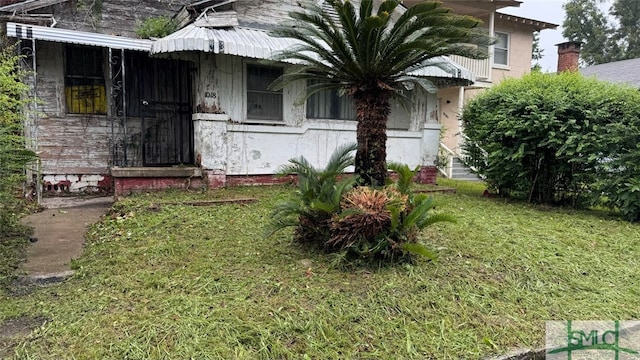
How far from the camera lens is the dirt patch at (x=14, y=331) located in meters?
2.80

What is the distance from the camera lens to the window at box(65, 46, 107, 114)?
8391 mm

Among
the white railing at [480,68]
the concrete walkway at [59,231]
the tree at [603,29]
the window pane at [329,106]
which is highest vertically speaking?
the tree at [603,29]

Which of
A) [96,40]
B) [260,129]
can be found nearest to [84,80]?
[96,40]

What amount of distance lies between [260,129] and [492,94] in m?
5.03

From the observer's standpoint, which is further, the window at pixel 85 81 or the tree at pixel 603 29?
the tree at pixel 603 29

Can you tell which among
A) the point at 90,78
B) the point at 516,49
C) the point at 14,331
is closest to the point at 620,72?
the point at 516,49

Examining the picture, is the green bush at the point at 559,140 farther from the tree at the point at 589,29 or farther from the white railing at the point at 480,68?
the tree at the point at 589,29

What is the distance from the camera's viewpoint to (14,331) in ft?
9.96

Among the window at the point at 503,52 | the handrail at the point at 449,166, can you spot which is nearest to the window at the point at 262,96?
the handrail at the point at 449,166

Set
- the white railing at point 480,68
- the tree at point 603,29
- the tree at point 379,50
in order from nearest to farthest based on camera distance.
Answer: the tree at point 379,50 → the white railing at point 480,68 → the tree at point 603,29

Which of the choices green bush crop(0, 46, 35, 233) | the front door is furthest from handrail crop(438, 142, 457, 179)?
green bush crop(0, 46, 35, 233)

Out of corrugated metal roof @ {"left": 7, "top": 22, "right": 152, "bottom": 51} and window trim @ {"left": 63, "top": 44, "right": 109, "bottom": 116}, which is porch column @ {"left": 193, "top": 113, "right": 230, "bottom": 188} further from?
window trim @ {"left": 63, "top": 44, "right": 109, "bottom": 116}

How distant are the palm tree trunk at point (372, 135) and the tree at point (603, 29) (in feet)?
115

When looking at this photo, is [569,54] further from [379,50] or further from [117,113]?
[117,113]
